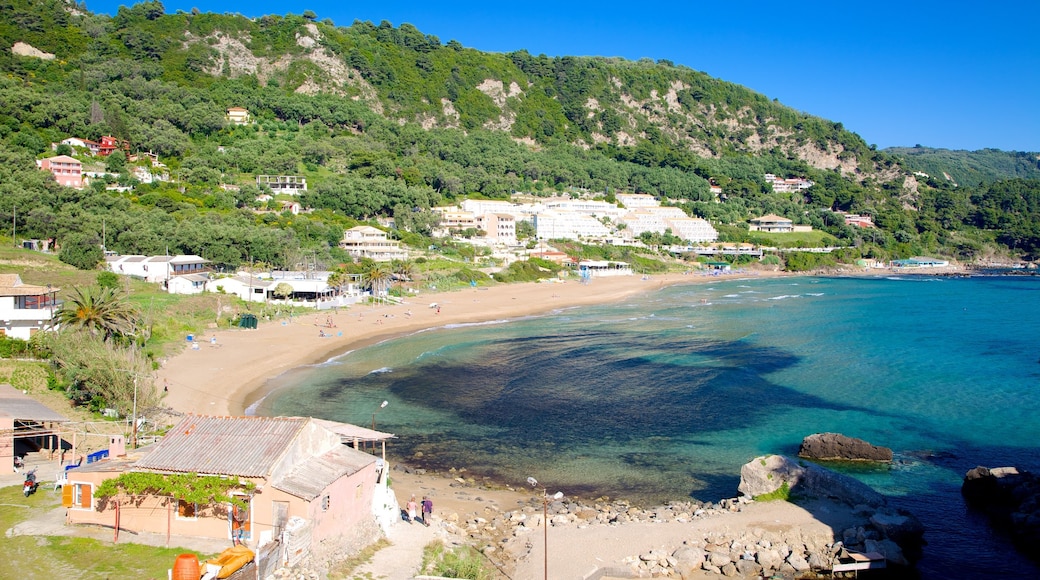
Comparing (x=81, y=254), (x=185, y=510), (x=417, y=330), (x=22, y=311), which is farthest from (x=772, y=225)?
(x=185, y=510)

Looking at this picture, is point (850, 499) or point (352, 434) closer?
point (352, 434)

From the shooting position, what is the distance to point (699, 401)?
31562 millimetres

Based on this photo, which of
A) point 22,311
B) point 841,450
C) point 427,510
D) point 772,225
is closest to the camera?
point 427,510

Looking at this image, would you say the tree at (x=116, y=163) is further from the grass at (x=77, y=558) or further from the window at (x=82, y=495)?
the grass at (x=77, y=558)

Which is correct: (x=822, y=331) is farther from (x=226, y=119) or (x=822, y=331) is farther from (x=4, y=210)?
(x=226, y=119)

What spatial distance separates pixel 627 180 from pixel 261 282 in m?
101

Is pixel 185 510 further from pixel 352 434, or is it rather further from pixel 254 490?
pixel 352 434

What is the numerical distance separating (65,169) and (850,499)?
7683cm

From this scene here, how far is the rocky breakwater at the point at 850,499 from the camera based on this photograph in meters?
16.7

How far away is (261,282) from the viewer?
167 feet

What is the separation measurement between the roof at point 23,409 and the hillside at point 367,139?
35.2 m

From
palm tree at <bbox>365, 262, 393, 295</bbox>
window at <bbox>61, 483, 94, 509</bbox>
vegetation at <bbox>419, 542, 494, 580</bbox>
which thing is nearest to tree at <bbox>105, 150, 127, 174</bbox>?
palm tree at <bbox>365, 262, 393, 295</bbox>

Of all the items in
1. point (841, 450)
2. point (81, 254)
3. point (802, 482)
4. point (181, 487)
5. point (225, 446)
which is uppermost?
point (81, 254)

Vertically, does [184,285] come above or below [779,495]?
above
